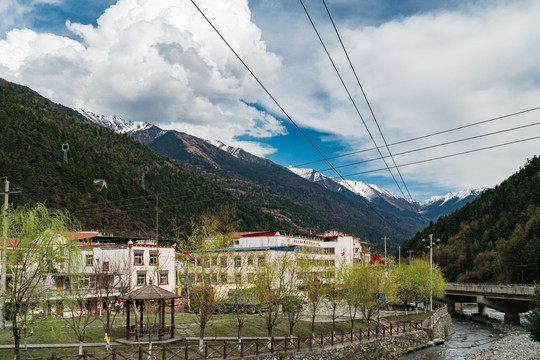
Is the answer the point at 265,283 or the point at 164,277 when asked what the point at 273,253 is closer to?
the point at 164,277

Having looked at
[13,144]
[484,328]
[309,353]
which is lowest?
[484,328]

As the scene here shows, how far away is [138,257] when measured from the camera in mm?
63000

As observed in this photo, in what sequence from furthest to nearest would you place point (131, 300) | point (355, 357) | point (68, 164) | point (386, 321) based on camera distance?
point (68, 164) → point (386, 321) → point (355, 357) → point (131, 300)

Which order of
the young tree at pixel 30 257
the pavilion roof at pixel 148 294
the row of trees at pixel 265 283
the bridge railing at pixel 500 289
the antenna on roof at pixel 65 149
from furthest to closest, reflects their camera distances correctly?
the antenna on roof at pixel 65 149, the bridge railing at pixel 500 289, the row of trees at pixel 265 283, the pavilion roof at pixel 148 294, the young tree at pixel 30 257

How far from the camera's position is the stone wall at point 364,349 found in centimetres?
3922

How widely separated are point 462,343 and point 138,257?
46.3 meters

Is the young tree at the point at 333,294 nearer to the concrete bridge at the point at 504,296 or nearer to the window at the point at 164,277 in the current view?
the window at the point at 164,277

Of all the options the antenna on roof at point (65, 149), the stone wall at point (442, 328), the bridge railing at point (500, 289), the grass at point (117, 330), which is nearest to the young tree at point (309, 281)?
the grass at point (117, 330)

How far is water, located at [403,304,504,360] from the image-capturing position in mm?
52053

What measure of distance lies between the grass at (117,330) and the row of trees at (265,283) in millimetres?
1151

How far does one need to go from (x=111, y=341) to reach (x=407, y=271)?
62116 mm

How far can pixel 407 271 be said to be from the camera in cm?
8556

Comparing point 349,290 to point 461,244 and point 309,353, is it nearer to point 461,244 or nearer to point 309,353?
point 309,353

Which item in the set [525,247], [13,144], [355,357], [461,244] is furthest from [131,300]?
[461,244]
